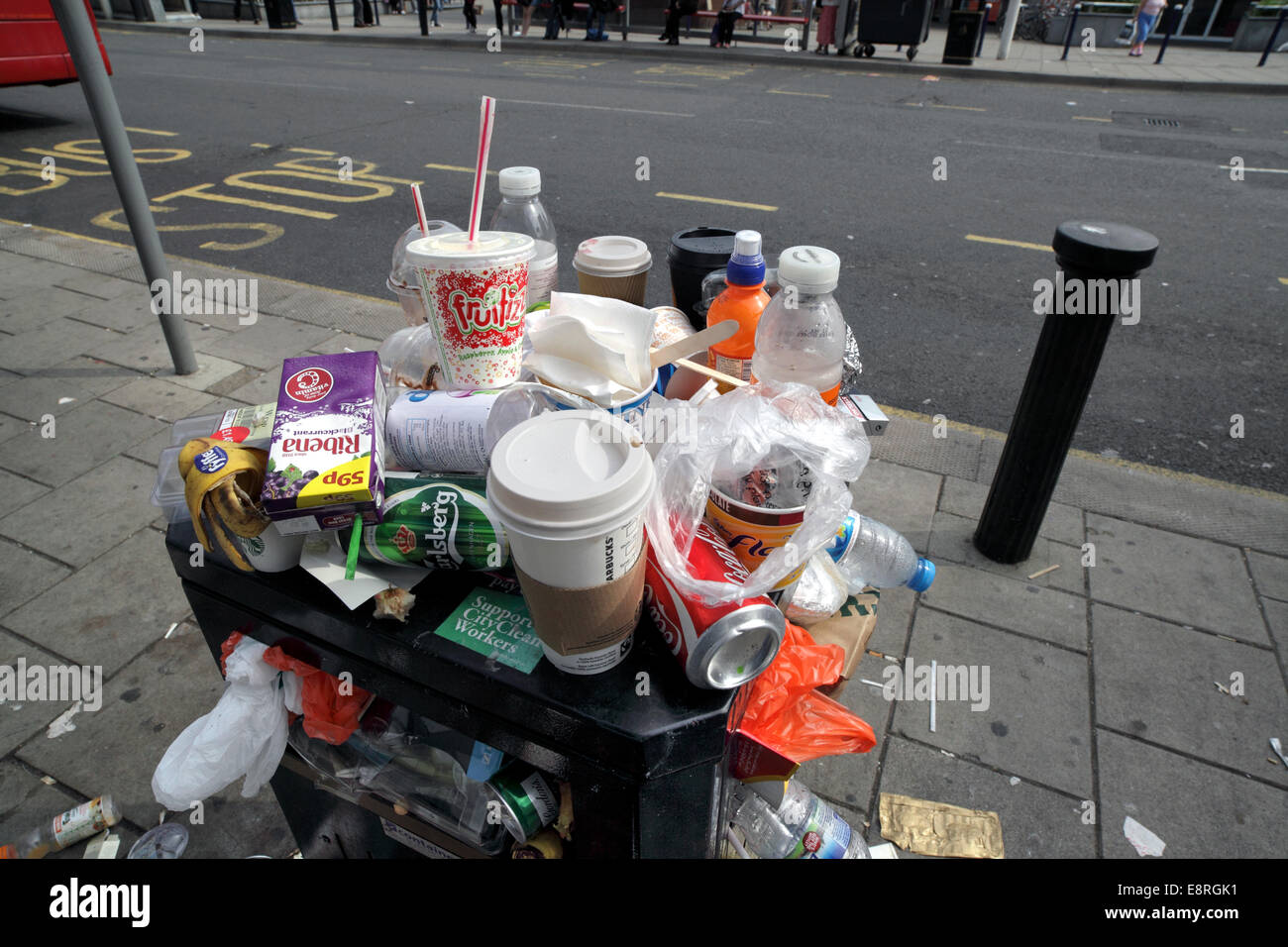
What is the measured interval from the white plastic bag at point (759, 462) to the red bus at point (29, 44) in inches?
398

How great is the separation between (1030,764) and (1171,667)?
28.4 inches

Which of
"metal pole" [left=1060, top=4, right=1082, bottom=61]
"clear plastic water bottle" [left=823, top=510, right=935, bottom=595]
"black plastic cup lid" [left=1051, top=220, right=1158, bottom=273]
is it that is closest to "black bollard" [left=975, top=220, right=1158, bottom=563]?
"black plastic cup lid" [left=1051, top=220, right=1158, bottom=273]

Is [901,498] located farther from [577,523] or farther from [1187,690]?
[577,523]

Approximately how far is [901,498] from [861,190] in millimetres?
5009

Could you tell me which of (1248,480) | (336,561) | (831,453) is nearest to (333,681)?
(336,561)

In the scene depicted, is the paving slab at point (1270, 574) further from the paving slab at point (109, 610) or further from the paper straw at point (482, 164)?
the paving slab at point (109, 610)

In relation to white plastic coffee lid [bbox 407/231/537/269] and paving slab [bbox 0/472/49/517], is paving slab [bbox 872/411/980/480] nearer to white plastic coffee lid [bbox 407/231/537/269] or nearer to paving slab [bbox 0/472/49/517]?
white plastic coffee lid [bbox 407/231/537/269]

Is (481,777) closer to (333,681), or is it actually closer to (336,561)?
(333,681)

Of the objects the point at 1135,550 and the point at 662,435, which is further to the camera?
the point at 1135,550

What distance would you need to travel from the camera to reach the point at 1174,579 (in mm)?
2818

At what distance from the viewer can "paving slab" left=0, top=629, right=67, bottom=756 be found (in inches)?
89.3

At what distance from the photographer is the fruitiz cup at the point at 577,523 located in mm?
848

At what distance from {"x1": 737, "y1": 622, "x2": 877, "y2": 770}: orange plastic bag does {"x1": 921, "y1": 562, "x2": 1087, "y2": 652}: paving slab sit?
1.60 meters

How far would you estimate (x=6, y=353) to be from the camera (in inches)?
169
